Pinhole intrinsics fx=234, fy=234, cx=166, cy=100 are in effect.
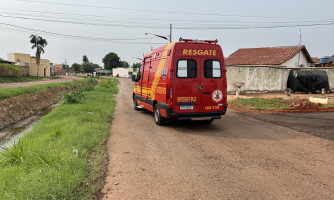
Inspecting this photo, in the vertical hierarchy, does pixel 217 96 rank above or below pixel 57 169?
above

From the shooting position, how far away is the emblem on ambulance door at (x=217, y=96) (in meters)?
7.43

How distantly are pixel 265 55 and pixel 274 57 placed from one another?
131cm

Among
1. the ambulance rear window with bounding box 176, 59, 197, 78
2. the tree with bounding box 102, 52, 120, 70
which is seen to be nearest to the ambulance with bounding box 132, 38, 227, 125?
the ambulance rear window with bounding box 176, 59, 197, 78

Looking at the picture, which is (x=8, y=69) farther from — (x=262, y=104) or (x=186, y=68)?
(x=186, y=68)

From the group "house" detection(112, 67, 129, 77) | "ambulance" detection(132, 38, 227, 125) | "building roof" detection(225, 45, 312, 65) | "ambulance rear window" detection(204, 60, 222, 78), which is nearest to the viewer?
"ambulance" detection(132, 38, 227, 125)

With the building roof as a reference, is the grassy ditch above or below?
below

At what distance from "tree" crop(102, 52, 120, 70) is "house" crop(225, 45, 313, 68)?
96612 millimetres

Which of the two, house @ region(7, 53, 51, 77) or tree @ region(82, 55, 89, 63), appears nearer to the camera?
house @ region(7, 53, 51, 77)

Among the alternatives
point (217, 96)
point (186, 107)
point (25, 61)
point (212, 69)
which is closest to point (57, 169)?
point (186, 107)

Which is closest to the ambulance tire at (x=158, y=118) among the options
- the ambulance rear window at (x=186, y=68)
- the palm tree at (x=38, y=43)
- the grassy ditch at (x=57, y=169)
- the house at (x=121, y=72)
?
the ambulance rear window at (x=186, y=68)

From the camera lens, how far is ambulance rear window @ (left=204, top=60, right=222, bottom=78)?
7.42m

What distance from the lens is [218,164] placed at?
4.54 metres

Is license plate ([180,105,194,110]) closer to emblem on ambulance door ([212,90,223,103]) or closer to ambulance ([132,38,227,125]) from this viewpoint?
ambulance ([132,38,227,125])

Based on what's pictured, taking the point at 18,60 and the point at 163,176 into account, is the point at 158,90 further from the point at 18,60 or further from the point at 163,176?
the point at 18,60
